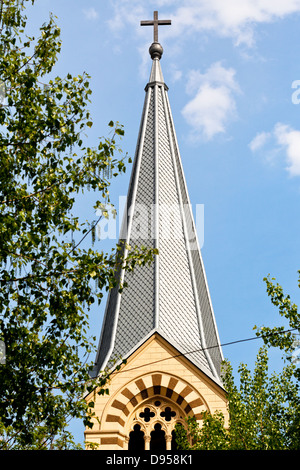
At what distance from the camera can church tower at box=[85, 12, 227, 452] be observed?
26.3m

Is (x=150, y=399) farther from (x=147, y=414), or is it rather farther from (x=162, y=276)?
(x=162, y=276)

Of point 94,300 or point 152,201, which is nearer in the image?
point 94,300

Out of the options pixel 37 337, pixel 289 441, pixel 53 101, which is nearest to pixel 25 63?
pixel 53 101

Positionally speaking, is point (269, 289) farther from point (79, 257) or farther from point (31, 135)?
point (31, 135)

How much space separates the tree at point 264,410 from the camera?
1888cm

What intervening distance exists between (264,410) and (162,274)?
378 inches

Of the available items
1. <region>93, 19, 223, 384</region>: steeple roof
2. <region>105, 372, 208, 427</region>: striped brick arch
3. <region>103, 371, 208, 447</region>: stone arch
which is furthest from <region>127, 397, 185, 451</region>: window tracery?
<region>93, 19, 223, 384</region>: steeple roof

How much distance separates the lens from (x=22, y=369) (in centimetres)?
1559

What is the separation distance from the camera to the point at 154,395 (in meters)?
26.8

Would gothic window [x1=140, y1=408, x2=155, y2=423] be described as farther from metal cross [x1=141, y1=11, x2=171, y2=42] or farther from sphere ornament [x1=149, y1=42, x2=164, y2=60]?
metal cross [x1=141, y1=11, x2=171, y2=42]

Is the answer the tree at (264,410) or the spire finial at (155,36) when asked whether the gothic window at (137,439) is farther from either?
the spire finial at (155,36)

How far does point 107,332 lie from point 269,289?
11.3m

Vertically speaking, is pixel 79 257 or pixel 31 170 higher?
pixel 31 170

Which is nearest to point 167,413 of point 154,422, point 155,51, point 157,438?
point 154,422
